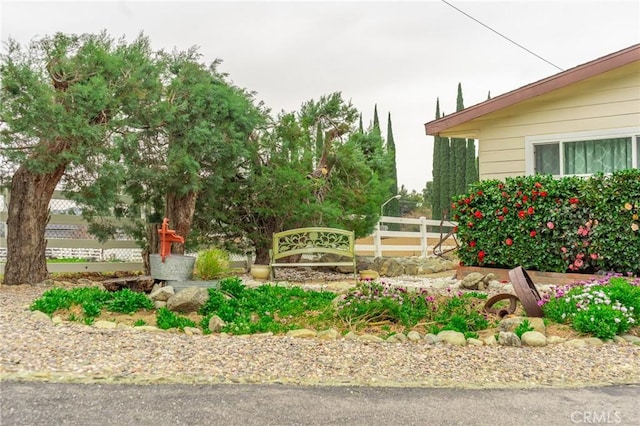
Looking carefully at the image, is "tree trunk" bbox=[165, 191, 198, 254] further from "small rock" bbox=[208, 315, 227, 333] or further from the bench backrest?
"small rock" bbox=[208, 315, 227, 333]

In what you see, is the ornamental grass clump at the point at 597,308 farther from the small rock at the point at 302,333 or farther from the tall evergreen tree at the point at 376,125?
the tall evergreen tree at the point at 376,125

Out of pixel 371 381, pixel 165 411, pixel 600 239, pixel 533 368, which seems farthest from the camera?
pixel 600 239

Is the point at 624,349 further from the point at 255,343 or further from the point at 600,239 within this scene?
the point at 600,239

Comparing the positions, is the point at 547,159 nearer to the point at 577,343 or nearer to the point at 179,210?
the point at 577,343

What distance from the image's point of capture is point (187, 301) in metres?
5.88

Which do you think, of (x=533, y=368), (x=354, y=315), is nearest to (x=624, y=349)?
(x=533, y=368)

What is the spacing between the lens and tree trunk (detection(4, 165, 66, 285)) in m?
8.21

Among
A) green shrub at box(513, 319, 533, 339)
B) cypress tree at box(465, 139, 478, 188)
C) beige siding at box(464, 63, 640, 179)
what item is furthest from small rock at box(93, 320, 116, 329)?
cypress tree at box(465, 139, 478, 188)

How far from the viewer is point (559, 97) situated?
30.8ft

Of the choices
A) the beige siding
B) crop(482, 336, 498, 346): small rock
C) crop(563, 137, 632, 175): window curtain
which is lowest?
crop(482, 336, 498, 346): small rock

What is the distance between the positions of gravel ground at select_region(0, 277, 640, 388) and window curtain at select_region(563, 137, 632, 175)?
508 cm

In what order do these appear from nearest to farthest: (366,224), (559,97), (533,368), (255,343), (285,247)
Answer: (533,368) → (255,343) → (559,97) → (285,247) → (366,224)

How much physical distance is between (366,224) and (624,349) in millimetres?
7528

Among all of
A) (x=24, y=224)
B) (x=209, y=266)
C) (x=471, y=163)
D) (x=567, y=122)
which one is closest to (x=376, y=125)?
(x=567, y=122)
